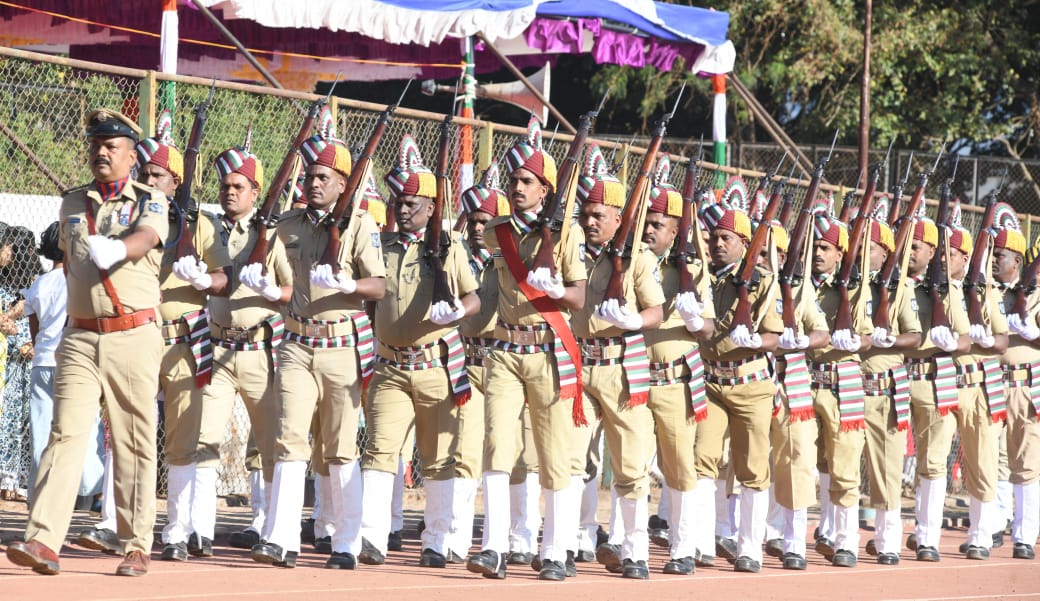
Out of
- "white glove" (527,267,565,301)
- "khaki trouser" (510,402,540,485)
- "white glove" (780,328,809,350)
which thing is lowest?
"khaki trouser" (510,402,540,485)

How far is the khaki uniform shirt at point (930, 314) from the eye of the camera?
464 inches

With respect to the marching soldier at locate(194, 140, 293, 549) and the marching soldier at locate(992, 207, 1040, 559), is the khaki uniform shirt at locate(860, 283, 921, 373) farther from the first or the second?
the marching soldier at locate(194, 140, 293, 549)

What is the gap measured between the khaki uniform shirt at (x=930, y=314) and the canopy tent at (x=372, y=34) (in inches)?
181

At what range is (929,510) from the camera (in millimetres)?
11492

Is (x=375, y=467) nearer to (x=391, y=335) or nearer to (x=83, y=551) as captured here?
Result: (x=391, y=335)

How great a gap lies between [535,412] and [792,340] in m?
2.19

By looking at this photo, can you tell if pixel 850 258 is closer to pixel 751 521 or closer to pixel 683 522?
pixel 751 521

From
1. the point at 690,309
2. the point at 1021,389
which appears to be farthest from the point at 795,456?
the point at 1021,389

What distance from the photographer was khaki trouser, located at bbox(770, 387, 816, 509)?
10.4 meters

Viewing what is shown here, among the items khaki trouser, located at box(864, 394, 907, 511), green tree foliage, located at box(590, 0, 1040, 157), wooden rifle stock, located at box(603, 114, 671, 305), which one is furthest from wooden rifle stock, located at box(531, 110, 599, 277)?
green tree foliage, located at box(590, 0, 1040, 157)

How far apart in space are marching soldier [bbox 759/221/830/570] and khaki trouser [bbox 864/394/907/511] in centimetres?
73

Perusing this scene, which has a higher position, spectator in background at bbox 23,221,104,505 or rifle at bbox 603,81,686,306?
rifle at bbox 603,81,686,306


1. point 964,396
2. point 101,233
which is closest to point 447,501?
point 101,233

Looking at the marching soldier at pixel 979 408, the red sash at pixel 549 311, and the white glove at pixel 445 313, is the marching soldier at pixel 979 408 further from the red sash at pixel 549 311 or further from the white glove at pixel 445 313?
the white glove at pixel 445 313
